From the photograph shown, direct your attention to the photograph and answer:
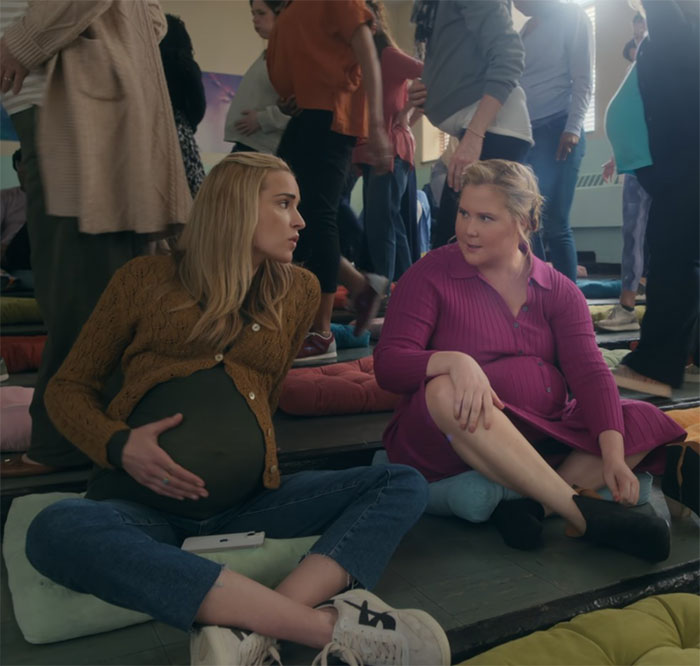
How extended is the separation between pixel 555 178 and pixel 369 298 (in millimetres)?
954

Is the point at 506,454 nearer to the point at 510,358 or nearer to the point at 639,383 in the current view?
the point at 510,358

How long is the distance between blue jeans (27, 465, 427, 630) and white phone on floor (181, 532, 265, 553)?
0.03 metres

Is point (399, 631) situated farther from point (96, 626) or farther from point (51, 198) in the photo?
point (51, 198)

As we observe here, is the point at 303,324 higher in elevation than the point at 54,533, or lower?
higher

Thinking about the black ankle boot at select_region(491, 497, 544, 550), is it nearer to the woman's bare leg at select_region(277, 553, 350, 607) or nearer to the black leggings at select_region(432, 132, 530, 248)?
the woman's bare leg at select_region(277, 553, 350, 607)

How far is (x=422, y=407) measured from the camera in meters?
1.60

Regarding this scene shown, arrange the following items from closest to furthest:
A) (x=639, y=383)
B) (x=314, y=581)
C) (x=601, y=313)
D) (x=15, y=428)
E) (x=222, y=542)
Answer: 1. (x=314, y=581)
2. (x=222, y=542)
3. (x=15, y=428)
4. (x=639, y=383)
5. (x=601, y=313)

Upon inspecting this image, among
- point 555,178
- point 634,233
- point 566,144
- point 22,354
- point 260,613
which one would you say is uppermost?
point 566,144

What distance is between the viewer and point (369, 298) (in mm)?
2811

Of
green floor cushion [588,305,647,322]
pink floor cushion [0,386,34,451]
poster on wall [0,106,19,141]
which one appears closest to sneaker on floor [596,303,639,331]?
green floor cushion [588,305,647,322]

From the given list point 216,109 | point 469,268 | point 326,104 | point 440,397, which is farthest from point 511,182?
point 216,109

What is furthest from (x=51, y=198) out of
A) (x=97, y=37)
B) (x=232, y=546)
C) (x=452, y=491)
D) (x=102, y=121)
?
(x=452, y=491)

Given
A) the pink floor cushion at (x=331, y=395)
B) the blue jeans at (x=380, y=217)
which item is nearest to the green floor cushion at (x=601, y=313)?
the blue jeans at (x=380, y=217)

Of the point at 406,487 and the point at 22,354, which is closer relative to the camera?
the point at 406,487
